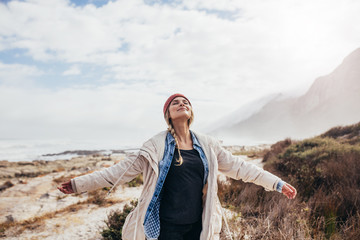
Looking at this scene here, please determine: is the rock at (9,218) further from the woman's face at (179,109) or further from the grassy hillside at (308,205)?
the woman's face at (179,109)

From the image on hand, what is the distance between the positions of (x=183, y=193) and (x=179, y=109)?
0.81m

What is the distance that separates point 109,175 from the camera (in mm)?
1978

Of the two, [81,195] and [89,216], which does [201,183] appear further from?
[81,195]

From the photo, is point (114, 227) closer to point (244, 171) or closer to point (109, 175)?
point (109, 175)

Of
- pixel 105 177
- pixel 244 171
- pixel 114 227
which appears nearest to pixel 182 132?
pixel 244 171

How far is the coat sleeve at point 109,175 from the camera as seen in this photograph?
1903 mm

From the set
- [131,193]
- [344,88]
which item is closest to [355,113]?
[344,88]

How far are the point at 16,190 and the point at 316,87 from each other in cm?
7059

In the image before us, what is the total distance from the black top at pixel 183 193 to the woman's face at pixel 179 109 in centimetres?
38

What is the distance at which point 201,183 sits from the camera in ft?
6.92

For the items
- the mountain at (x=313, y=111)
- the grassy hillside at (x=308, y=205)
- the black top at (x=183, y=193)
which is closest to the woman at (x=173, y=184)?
the black top at (x=183, y=193)

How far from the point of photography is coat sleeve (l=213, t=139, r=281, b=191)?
85.7 inches

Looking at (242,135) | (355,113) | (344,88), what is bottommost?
(242,135)

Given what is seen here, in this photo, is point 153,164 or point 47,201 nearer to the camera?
point 153,164
